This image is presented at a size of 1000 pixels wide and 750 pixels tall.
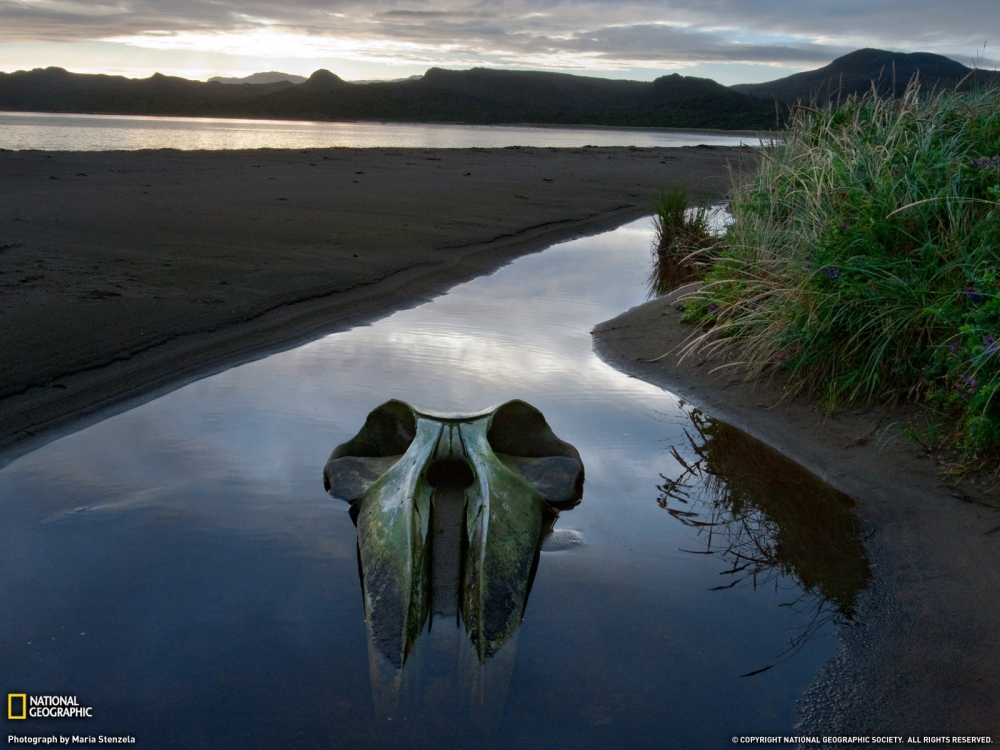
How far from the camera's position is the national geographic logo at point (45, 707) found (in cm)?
250

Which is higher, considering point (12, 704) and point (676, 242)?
point (676, 242)

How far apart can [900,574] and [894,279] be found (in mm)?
2243

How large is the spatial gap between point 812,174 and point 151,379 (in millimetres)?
5233

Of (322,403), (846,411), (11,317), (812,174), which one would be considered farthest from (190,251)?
(846,411)

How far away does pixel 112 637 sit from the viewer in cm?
283

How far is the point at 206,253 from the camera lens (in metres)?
8.78

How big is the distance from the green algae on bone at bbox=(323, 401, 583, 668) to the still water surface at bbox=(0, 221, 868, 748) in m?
0.10

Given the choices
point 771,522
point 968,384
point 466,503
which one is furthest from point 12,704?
point 968,384

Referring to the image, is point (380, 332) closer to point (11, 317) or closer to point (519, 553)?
point (11, 317)

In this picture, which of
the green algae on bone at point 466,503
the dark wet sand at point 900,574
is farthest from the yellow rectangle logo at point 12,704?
the dark wet sand at point 900,574

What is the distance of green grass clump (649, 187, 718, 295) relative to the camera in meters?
10.1

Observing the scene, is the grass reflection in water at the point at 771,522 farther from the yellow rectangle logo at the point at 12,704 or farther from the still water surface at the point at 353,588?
the yellow rectangle logo at the point at 12,704

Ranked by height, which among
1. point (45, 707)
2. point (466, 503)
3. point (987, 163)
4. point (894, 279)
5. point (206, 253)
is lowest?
point (45, 707)

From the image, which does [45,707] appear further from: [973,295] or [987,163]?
[987,163]
